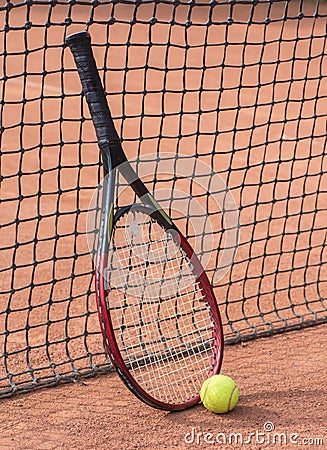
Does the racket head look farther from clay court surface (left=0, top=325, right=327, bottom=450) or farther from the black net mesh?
the black net mesh

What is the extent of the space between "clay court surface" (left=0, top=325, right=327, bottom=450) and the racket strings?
5.3 inches

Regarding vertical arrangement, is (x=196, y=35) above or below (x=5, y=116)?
above

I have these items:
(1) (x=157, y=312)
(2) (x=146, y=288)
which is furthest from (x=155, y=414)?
(2) (x=146, y=288)

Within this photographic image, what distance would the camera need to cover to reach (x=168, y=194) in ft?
18.5

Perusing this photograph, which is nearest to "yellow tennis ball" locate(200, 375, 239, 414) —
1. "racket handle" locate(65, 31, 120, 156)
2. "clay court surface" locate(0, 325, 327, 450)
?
"clay court surface" locate(0, 325, 327, 450)

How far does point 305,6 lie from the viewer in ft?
48.3

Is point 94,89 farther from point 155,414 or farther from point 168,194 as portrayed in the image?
point 168,194

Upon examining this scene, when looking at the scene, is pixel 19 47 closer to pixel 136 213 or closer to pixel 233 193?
pixel 233 193

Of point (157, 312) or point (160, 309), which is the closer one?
point (157, 312)

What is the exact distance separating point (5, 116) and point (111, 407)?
16.9 ft

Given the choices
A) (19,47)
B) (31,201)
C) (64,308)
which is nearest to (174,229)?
(64,308)

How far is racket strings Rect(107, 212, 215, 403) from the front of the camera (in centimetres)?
344

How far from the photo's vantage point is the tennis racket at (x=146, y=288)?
3158mm

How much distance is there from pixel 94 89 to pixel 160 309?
1182mm
